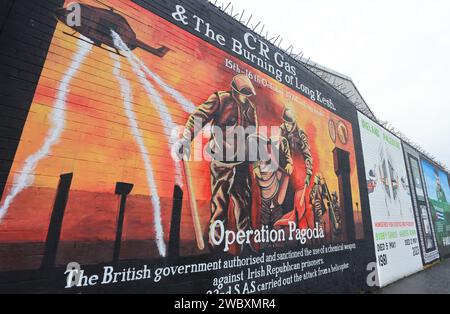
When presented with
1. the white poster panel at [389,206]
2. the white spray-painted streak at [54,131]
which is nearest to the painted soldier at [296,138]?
the white poster panel at [389,206]

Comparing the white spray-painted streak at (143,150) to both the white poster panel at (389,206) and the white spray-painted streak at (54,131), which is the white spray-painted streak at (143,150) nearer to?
the white spray-painted streak at (54,131)

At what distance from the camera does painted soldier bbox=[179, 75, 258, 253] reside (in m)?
4.42

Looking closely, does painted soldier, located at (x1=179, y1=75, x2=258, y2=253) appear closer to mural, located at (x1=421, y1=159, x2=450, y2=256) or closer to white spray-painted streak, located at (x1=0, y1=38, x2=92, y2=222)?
white spray-painted streak, located at (x1=0, y1=38, x2=92, y2=222)

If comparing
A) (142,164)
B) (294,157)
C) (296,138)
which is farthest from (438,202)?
(142,164)

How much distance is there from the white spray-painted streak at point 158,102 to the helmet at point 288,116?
3.14 meters

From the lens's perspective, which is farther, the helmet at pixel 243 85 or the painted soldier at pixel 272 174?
the helmet at pixel 243 85

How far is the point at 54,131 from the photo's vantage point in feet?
9.82

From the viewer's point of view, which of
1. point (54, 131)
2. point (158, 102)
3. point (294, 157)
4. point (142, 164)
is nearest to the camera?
point (54, 131)

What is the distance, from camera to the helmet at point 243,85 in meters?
5.30

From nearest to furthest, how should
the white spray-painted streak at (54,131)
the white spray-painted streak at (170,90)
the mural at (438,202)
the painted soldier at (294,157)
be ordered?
the white spray-painted streak at (54,131), the white spray-painted streak at (170,90), the painted soldier at (294,157), the mural at (438,202)

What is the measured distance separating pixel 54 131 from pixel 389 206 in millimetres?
10726

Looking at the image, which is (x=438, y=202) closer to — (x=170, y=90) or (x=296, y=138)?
(x=296, y=138)

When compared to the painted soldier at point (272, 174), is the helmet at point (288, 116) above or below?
Answer: above
